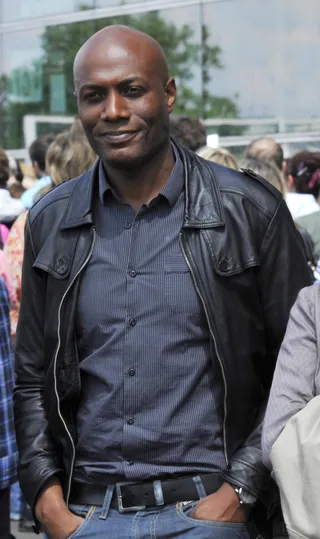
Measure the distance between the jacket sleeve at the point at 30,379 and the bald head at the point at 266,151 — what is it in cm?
432

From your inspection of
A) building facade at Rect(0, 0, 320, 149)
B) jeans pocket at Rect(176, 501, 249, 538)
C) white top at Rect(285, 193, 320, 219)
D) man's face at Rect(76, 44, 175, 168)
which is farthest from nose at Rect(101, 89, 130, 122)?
building facade at Rect(0, 0, 320, 149)

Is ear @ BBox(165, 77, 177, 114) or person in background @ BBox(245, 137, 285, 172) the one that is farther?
person in background @ BBox(245, 137, 285, 172)

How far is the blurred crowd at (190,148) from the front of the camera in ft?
20.9

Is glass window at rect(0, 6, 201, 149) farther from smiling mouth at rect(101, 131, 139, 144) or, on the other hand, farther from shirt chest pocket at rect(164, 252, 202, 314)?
shirt chest pocket at rect(164, 252, 202, 314)

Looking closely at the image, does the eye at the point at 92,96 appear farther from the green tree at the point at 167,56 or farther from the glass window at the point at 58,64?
the glass window at the point at 58,64

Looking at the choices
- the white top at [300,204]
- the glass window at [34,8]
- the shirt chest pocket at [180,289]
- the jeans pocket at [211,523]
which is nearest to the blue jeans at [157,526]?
the jeans pocket at [211,523]

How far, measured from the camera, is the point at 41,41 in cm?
1878

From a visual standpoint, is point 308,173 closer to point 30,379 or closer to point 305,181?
point 305,181

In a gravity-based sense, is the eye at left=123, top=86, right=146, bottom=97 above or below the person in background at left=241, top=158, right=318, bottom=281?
above

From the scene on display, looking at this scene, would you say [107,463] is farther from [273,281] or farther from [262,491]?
[273,281]

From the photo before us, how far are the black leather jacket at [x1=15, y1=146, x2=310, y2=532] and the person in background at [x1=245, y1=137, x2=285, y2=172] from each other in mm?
4252

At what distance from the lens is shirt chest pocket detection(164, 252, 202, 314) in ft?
11.3

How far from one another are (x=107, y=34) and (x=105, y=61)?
0.35 feet

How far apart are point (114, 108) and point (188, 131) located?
4019 mm
